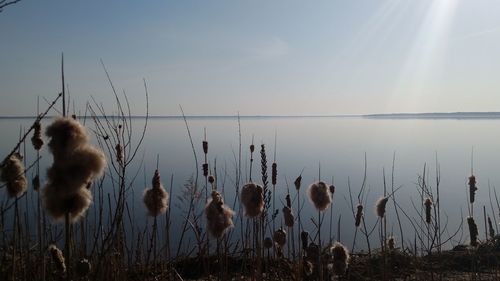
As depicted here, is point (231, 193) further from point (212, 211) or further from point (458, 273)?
point (212, 211)

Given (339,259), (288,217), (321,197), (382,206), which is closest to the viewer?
(339,259)

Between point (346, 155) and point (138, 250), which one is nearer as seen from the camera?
point (138, 250)

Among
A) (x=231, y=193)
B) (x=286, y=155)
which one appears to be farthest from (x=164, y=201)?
(x=286, y=155)

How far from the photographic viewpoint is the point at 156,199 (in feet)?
8.67

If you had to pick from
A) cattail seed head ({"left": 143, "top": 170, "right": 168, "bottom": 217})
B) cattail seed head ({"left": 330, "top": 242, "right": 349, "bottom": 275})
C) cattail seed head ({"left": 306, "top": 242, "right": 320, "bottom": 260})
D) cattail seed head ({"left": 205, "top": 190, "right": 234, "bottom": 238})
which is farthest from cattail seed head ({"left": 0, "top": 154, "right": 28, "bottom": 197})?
cattail seed head ({"left": 330, "top": 242, "right": 349, "bottom": 275})

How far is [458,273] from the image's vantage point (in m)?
5.36

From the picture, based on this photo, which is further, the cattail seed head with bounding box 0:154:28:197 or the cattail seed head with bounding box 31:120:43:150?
the cattail seed head with bounding box 31:120:43:150

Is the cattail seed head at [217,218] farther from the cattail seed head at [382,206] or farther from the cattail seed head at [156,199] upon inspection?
the cattail seed head at [382,206]

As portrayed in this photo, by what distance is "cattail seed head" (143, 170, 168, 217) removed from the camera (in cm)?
263

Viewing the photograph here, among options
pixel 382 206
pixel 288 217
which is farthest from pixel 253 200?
pixel 382 206

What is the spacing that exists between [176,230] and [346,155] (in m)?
16.4

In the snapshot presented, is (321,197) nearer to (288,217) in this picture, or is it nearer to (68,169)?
(288,217)

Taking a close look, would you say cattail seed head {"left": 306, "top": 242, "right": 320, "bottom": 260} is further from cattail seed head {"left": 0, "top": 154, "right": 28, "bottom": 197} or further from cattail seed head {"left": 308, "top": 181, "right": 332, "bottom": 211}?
cattail seed head {"left": 0, "top": 154, "right": 28, "bottom": 197}

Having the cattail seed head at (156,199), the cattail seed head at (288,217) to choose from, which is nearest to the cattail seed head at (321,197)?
the cattail seed head at (288,217)
